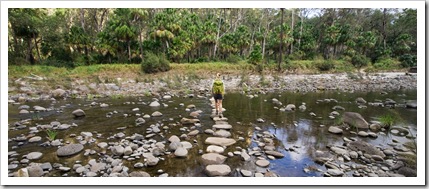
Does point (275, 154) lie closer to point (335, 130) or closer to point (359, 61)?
point (335, 130)

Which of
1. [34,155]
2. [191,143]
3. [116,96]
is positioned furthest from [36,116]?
[191,143]

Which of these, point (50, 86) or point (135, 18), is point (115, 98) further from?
point (135, 18)

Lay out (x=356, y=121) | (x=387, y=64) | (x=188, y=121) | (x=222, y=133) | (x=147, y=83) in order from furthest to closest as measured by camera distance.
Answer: (x=387, y=64)
(x=147, y=83)
(x=188, y=121)
(x=356, y=121)
(x=222, y=133)

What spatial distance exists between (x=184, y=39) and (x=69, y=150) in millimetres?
18954

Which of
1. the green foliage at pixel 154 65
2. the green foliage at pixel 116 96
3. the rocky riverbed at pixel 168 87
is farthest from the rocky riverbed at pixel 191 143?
the green foliage at pixel 154 65

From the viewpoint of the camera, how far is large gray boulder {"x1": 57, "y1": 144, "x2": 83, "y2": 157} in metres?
4.01

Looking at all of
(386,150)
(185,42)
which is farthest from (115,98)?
(185,42)

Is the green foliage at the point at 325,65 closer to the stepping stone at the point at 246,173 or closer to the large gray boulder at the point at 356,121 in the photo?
the large gray boulder at the point at 356,121

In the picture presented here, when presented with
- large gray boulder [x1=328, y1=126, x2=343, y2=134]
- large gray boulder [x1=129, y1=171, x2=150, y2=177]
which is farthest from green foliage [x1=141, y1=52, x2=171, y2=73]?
large gray boulder [x1=129, y1=171, x2=150, y2=177]

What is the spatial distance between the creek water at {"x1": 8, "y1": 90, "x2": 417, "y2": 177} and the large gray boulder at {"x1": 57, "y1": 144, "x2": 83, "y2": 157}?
3.8 inches

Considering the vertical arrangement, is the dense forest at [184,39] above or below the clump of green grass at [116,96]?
above

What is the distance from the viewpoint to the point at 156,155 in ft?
13.4

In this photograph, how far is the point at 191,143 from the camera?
4688mm

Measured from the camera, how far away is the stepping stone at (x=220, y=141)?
465 cm
